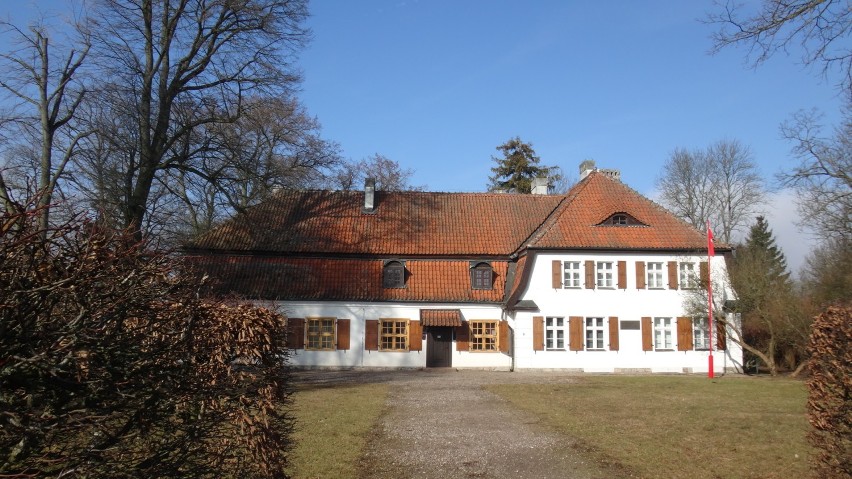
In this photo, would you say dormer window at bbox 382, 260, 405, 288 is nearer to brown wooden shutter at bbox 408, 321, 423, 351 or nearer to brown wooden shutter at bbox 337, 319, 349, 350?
brown wooden shutter at bbox 408, 321, 423, 351

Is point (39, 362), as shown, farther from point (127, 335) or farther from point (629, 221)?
point (629, 221)

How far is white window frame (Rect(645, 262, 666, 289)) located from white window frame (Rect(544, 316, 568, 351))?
13.8 ft

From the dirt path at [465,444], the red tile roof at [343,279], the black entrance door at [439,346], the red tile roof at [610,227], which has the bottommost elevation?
the dirt path at [465,444]

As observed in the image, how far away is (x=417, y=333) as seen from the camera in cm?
2675

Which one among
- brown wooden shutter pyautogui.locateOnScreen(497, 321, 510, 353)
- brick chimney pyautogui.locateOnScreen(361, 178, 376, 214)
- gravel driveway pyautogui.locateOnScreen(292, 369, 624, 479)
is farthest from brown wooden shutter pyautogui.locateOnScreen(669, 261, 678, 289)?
brick chimney pyautogui.locateOnScreen(361, 178, 376, 214)

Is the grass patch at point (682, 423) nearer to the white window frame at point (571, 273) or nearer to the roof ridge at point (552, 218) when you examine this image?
the white window frame at point (571, 273)

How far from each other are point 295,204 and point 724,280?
66.2 ft

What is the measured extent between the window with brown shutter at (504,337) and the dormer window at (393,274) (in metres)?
4.78

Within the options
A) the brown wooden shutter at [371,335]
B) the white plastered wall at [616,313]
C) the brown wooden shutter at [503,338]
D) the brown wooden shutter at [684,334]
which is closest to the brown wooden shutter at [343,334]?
the brown wooden shutter at [371,335]

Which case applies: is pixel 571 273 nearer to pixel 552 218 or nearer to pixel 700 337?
pixel 552 218

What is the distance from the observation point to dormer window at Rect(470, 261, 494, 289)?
27828mm

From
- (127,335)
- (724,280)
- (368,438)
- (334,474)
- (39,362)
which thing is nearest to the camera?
(39,362)

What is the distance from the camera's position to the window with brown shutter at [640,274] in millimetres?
26625

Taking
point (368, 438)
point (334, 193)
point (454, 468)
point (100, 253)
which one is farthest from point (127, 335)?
point (334, 193)
